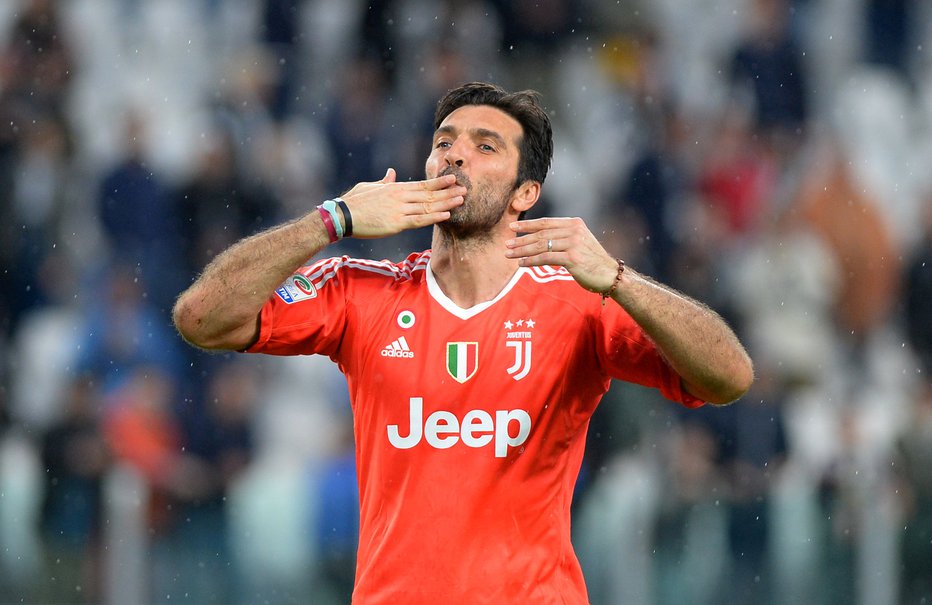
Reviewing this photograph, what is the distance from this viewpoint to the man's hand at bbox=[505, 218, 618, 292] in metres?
4.74

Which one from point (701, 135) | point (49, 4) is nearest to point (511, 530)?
point (701, 135)

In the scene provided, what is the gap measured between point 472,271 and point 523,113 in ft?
2.14

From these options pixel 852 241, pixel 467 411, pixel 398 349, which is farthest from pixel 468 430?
pixel 852 241

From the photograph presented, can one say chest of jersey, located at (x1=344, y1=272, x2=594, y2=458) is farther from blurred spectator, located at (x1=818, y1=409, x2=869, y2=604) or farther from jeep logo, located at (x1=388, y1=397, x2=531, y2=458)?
blurred spectator, located at (x1=818, y1=409, x2=869, y2=604)

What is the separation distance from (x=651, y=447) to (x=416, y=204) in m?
4.36

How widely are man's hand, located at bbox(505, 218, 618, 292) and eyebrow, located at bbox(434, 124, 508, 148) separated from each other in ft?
2.20

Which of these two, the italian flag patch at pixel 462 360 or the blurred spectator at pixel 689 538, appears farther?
the blurred spectator at pixel 689 538

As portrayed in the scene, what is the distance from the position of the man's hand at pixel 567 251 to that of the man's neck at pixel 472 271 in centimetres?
51

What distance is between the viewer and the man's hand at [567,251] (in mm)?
4738

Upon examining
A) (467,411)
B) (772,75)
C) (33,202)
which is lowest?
(467,411)

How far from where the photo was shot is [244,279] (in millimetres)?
4902

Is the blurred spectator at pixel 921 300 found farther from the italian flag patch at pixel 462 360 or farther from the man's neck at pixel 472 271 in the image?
the italian flag patch at pixel 462 360

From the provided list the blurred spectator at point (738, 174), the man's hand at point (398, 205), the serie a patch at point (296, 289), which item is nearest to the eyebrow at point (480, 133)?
the man's hand at point (398, 205)

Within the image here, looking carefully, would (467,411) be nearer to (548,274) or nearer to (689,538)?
(548,274)
